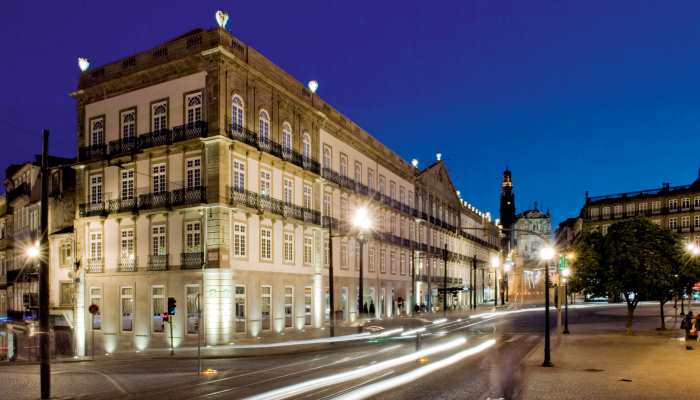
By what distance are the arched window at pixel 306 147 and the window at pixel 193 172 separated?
10.3 metres

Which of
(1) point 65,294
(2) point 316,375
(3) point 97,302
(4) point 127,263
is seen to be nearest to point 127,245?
(4) point 127,263

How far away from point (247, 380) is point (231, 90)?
20.5m

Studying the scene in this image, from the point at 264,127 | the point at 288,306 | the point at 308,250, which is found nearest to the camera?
the point at 264,127

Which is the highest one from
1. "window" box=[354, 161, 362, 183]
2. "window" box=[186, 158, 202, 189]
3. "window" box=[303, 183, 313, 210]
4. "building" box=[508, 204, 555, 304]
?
"window" box=[354, 161, 362, 183]

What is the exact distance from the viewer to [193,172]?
120ft

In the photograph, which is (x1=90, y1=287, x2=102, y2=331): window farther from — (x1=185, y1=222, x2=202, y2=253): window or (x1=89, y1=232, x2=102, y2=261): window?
(x1=185, y1=222, x2=202, y2=253): window

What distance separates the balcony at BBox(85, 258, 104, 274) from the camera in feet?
129

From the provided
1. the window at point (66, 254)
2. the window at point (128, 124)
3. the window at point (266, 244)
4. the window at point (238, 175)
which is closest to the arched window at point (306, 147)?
the window at point (266, 244)

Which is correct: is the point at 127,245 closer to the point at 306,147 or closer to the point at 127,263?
the point at 127,263

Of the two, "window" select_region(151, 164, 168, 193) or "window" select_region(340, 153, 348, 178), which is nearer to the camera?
"window" select_region(151, 164, 168, 193)

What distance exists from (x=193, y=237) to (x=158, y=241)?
2625 millimetres

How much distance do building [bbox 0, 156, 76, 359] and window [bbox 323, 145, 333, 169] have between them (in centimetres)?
1771

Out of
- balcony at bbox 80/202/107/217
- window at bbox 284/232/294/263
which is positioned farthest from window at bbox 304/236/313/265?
balcony at bbox 80/202/107/217

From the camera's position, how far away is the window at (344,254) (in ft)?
169
